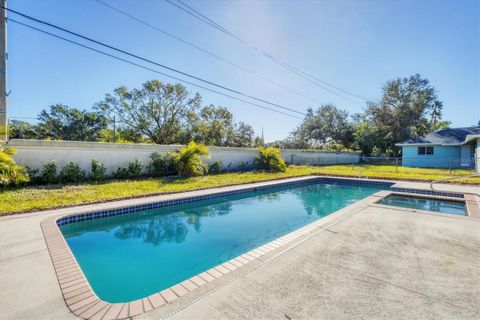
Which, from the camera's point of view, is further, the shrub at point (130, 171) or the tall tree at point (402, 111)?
the tall tree at point (402, 111)

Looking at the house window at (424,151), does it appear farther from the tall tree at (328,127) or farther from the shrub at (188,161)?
the shrub at (188,161)

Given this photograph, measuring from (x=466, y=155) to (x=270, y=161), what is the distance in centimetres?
1773

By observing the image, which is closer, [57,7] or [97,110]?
[57,7]

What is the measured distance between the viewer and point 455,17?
36.0 ft

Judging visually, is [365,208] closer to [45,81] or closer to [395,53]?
[395,53]

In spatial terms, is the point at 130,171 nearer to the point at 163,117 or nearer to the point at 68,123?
the point at 163,117

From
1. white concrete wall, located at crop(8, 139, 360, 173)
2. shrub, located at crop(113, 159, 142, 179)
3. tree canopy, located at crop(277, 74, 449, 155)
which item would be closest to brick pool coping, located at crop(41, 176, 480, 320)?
white concrete wall, located at crop(8, 139, 360, 173)

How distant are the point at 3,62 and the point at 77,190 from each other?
7.30m

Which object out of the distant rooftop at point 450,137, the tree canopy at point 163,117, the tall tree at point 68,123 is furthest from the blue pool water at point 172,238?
A: the tall tree at point 68,123

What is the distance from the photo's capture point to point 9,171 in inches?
285

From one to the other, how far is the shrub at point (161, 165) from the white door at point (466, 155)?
23.7 metres

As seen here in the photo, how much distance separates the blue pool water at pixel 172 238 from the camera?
382 cm

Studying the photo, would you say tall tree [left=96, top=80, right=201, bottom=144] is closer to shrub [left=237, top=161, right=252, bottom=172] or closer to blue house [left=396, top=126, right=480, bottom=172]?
shrub [left=237, top=161, right=252, bottom=172]

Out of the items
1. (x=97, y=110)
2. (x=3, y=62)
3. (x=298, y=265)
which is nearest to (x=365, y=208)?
(x=298, y=265)
